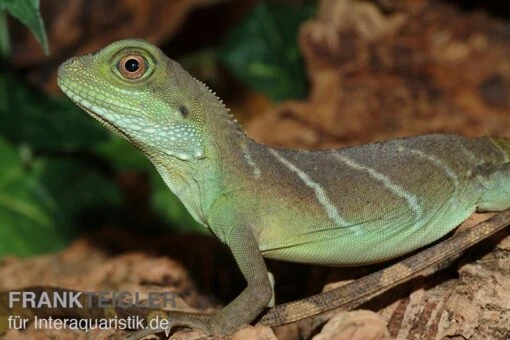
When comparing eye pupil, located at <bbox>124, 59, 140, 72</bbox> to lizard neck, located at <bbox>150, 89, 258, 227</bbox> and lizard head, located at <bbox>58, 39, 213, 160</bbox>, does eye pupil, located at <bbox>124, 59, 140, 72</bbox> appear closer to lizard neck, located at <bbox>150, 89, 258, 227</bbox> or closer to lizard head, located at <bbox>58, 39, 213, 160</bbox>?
lizard head, located at <bbox>58, 39, 213, 160</bbox>

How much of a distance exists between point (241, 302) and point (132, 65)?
1383mm

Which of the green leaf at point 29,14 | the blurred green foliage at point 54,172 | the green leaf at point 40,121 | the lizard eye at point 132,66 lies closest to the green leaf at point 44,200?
the blurred green foliage at point 54,172

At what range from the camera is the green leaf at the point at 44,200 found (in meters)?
5.65

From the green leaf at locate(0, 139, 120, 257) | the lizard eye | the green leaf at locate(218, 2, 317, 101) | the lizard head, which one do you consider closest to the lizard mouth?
the lizard head

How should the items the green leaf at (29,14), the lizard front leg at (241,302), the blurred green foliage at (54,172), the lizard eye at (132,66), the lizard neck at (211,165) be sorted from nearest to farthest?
the lizard front leg at (241,302)
the lizard eye at (132,66)
the lizard neck at (211,165)
the green leaf at (29,14)
the blurred green foliage at (54,172)

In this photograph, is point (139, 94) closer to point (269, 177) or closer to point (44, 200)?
point (269, 177)

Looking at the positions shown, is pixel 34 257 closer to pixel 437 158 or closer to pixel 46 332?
pixel 46 332

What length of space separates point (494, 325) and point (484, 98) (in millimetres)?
3163

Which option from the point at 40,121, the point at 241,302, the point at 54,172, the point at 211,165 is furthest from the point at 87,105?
the point at 54,172

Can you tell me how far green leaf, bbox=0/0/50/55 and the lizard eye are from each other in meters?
0.61

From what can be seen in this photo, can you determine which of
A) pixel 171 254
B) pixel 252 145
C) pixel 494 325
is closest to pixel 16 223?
pixel 171 254

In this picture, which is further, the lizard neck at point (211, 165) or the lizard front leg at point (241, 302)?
the lizard neck at point (211, 165)

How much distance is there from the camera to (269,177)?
12.0 feet

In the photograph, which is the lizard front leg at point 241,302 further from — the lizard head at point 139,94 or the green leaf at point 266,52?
the green leaf at point 266,52
